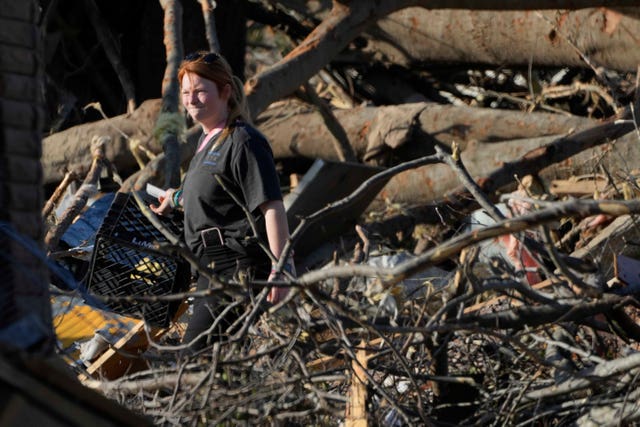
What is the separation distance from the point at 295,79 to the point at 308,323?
4.32m

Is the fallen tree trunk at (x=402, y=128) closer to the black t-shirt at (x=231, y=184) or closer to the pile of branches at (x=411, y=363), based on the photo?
the black t-shirt at (x=231, y=184)

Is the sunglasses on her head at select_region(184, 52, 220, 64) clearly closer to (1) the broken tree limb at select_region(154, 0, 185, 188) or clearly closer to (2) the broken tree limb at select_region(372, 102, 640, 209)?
(1) the broken tree limb at select_region(154, 0, 185, 188)

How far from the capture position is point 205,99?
4016 millimetres

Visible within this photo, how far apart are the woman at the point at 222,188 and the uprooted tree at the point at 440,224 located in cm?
25

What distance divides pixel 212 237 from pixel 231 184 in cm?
20

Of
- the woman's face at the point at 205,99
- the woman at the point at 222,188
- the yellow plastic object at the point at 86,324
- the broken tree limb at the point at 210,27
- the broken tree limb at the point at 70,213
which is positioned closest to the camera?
the woman at the point at 222,188

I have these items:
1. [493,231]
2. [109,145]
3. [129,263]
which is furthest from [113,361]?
[109,145]

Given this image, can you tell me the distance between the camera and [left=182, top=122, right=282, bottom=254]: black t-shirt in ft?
12.5

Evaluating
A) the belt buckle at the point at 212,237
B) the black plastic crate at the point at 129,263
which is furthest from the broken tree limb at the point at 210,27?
the belt buckle at the point at 212,237

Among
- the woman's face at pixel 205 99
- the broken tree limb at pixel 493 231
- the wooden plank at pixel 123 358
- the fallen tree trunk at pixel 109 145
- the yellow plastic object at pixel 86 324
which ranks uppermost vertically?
the broken tree limb at pixel 493 231

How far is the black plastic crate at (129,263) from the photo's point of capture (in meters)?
4.52

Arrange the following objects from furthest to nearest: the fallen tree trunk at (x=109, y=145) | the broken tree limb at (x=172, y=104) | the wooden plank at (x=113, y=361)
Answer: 1. the fallen tree trunk at (x=109, y=145)
2. the broken tree limb at (x=172, y=104)
3. the wooden plank at (x=113, y=361)

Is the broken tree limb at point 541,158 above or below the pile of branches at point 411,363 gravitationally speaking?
below

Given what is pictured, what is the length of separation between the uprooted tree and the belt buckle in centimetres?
33
